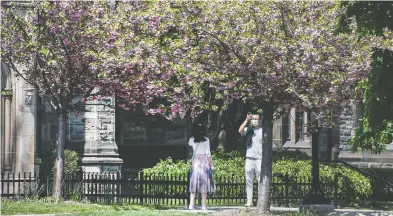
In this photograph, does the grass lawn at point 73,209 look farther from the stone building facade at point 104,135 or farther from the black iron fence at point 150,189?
the stone building facade at point 104,135

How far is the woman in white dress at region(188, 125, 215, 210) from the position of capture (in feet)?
61.7

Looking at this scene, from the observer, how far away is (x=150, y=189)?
20.6 metres

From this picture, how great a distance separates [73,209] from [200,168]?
2.87 meters

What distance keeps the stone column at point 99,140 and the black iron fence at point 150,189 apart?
6.63 m

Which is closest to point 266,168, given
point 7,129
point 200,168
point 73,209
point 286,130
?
point 200,168

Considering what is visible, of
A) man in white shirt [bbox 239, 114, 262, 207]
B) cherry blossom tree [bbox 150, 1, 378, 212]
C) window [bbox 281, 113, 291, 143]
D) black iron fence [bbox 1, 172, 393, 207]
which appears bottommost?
black iron fence [bbox 1, 172, 393, 207]

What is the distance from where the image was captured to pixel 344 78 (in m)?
15.8

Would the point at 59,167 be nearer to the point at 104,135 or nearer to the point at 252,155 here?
the point at 252,155

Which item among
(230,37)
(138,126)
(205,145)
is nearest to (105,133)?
(138,126)

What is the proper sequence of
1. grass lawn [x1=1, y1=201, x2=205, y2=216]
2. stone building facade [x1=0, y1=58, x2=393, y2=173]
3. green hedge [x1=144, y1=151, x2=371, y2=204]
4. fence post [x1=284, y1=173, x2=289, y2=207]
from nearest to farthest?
grass lawn [x1=1, y1=201, x2=205, y2=216] → fence post [x1=284, y1=173, x2=289, y2=207] → green hedge [x1=144, y1=151, x2=371, y2=204] → stone building facade [x1=0, y1=58, x2=393, y2=173]

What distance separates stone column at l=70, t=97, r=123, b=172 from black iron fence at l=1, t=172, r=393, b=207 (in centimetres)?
663

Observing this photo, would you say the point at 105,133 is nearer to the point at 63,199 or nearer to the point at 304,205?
the point at 63,199

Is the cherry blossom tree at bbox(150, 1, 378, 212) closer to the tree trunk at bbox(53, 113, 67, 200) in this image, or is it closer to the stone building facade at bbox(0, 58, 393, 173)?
the stone building facade at bbox(0, 58, 393, 173)

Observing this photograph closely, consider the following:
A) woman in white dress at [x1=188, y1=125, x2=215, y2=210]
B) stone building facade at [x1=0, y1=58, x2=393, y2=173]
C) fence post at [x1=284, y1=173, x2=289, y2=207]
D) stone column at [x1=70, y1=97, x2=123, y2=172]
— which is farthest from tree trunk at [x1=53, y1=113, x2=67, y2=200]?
stone column at [x1=70, y1=97, x2=123, y2=172]
